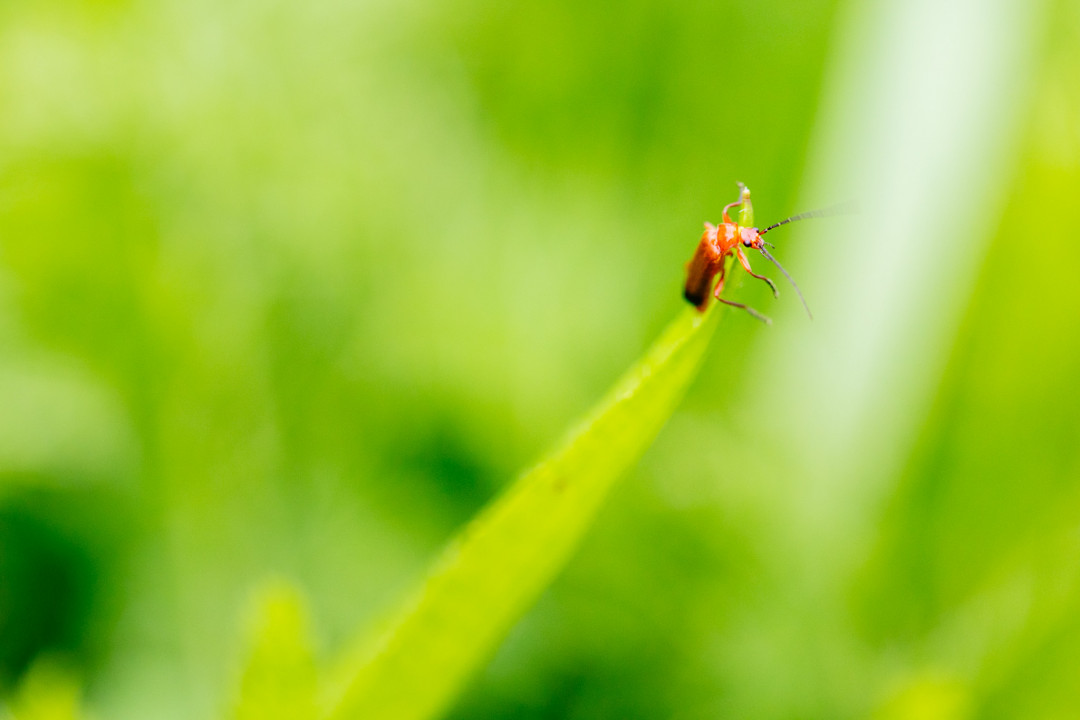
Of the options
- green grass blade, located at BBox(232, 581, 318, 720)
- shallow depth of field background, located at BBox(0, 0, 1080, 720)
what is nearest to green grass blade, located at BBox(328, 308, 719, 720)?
green grass blade, located at BBox(232, 581, 318, 720)

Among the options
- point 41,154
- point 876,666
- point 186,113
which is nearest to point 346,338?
point 186,113

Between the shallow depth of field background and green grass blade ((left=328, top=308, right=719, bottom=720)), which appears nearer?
green grass blade ((left=328, top=308, right=719, bottom=720))

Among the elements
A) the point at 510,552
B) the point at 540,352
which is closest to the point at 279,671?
the point at 510,552

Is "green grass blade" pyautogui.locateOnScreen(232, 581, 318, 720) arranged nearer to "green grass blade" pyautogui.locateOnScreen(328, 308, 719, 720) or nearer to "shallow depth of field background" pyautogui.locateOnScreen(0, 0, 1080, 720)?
"green grass blade" pyautogui.locateOnScreen(328, 308, 719, 720)

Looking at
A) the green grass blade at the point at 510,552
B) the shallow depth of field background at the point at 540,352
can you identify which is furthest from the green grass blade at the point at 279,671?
the shallow depth of field background at the point at 540,352

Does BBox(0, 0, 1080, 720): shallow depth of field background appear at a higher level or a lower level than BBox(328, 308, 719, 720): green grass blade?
higher

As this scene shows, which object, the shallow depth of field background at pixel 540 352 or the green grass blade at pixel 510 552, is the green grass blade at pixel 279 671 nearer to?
the green grass blade at pixel 510 552
